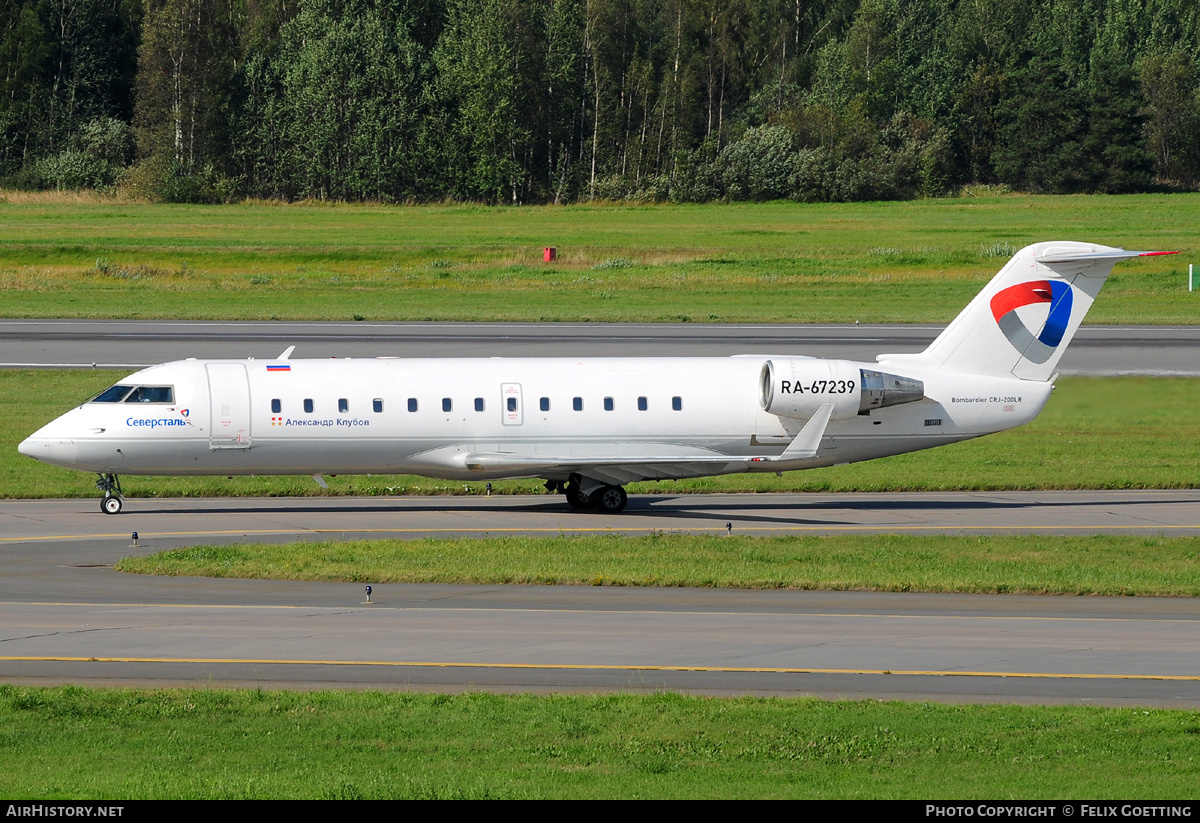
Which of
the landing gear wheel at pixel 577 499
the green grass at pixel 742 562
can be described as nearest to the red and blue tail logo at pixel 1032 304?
the green grass at pixel 742 562

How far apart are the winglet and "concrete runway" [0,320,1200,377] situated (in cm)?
1790

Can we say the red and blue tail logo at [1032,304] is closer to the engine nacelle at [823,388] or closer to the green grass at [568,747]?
the engine nacelle at [823,388]

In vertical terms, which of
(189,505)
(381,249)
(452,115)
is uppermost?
(452,115)

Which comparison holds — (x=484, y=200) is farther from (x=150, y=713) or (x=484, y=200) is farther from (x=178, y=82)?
(x=150, y=713)

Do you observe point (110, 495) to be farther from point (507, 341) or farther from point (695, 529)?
point (507, 341)

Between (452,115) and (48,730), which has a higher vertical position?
(452,115)

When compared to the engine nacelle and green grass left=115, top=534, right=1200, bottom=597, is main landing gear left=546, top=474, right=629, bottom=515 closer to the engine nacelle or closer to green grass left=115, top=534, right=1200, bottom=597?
the engine nacelle

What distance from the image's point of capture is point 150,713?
1568 cm

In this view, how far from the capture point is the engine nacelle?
106 ft

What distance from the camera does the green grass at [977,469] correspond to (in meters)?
35.8

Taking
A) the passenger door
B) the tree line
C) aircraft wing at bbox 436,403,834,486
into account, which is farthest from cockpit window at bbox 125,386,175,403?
the tree line

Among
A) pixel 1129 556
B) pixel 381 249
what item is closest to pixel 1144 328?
pixel 1129 556

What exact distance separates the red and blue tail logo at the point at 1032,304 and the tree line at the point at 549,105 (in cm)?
10244

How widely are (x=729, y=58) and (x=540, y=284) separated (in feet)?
272
